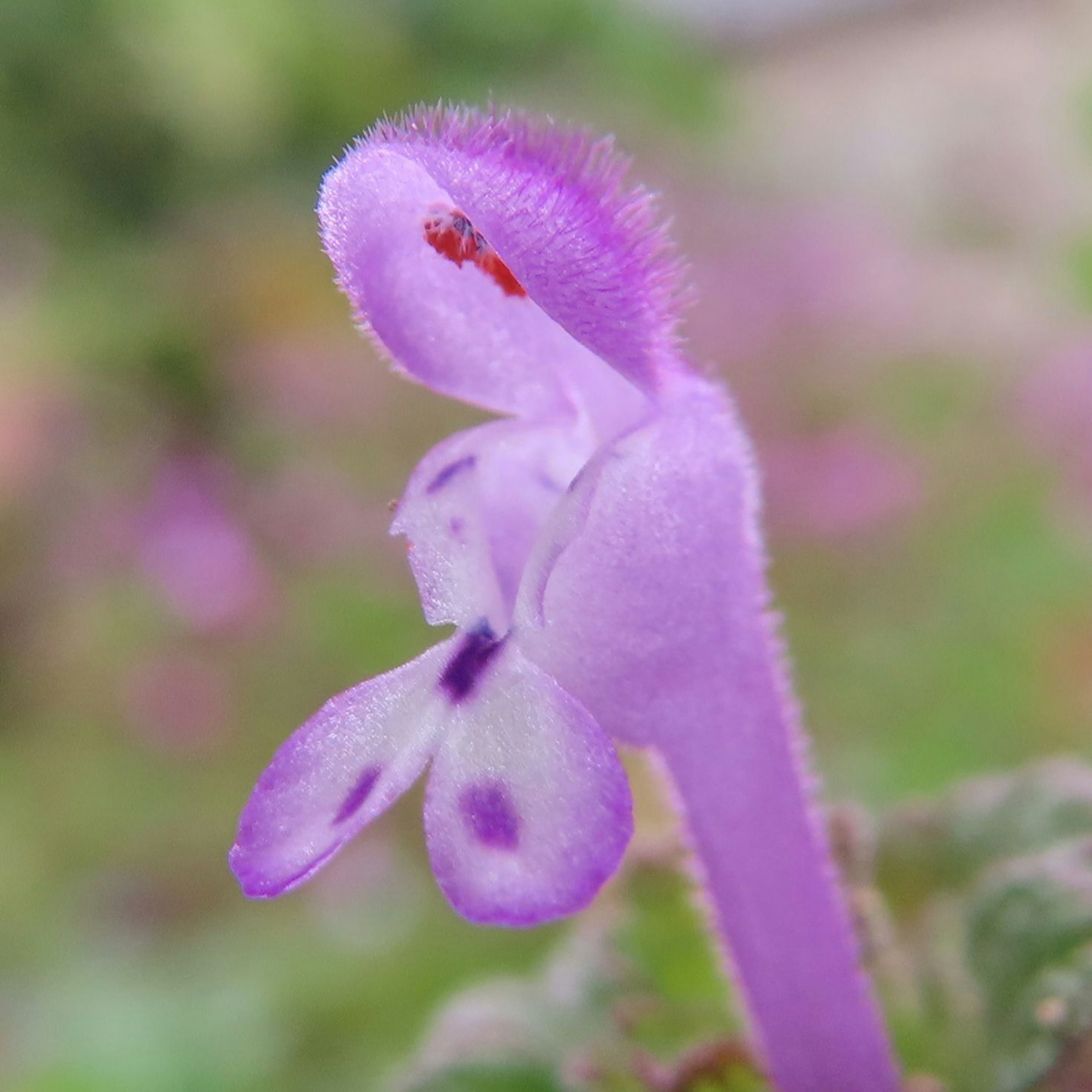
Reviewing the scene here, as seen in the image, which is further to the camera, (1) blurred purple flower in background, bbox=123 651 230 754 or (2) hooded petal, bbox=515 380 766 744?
(1) blurred purple flower in background, bbox=123 651 230 754

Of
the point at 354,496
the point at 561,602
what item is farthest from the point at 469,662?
the point at 354,496

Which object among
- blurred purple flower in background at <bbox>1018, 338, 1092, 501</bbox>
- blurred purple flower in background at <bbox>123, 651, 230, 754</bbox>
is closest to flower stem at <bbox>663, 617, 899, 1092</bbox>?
blurred purple flower in background at <bbox>1018, 338, 1092, 501</bbox>

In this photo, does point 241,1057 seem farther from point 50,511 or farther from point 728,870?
point 50,511

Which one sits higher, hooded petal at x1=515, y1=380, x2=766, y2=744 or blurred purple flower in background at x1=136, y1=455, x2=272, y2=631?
blurred purple flower in background at x1=136, y1=455, x2=272, y2=631

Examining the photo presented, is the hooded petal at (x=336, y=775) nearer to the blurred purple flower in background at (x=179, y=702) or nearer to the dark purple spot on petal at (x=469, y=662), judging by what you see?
the dark purple spot on petal at (x=469, y=662)

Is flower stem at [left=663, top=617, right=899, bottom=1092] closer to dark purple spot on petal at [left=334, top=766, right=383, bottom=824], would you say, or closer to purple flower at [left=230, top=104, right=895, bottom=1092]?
purple flower at [left=230, top=104, right=895, bottom=1092]

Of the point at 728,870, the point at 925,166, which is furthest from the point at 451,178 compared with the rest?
the point at 925,166
